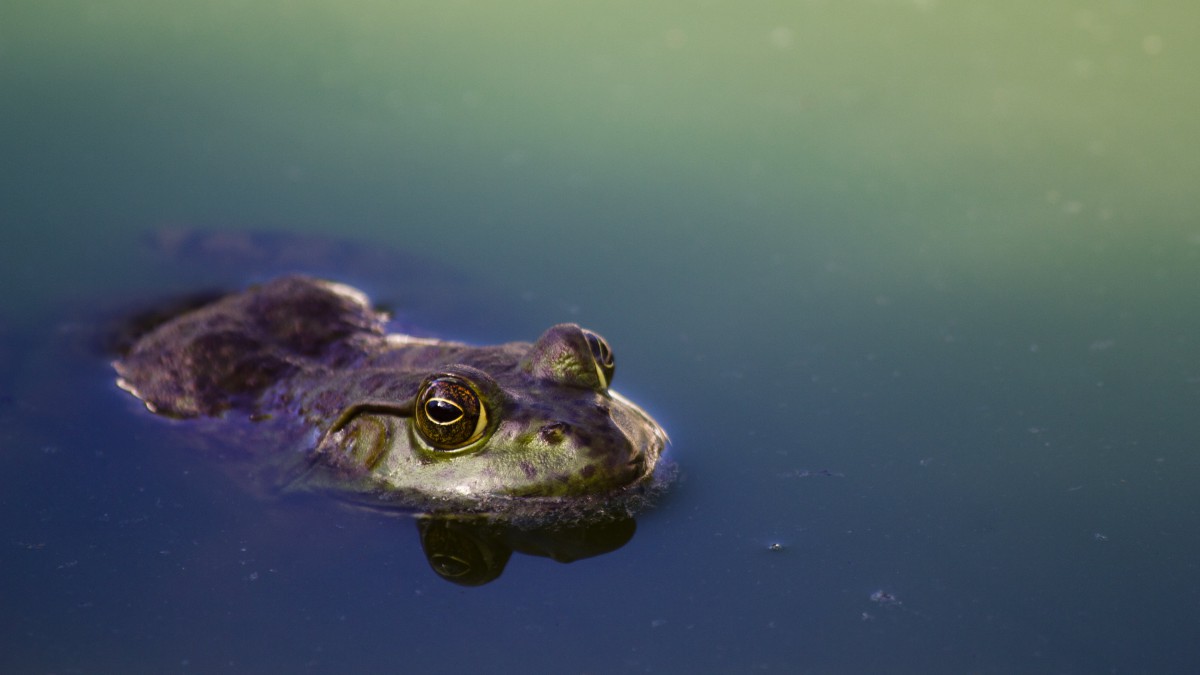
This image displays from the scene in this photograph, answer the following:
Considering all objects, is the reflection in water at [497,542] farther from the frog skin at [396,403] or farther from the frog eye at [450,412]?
the frog eye at [450,412]

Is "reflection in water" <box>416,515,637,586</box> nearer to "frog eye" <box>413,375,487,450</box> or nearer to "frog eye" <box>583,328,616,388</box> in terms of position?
"frog eye" <box>413,375,487,450</box>

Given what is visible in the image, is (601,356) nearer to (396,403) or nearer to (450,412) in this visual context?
(450,412)

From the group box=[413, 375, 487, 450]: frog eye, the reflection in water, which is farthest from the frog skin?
the reflection in water

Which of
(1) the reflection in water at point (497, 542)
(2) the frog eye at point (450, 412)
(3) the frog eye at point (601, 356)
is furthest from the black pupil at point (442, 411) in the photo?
(3) the frog eye at point (601, 356)

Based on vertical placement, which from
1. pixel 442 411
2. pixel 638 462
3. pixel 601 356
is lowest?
pixel 638 462

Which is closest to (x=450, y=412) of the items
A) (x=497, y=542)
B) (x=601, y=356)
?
(x=497, y=542)

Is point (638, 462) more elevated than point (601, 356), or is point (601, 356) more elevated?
point (601, 356)
